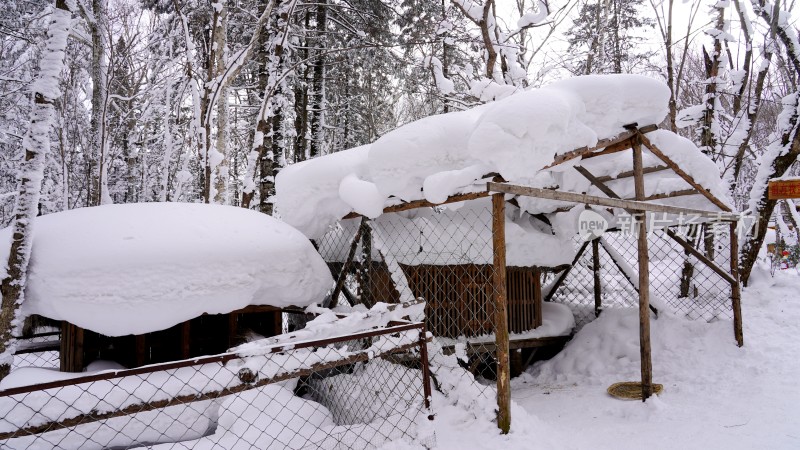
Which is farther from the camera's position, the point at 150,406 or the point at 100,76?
the point at 100,76

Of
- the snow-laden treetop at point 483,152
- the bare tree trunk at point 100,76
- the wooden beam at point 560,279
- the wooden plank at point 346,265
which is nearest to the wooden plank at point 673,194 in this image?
the snow-laden treetop at point 483,152

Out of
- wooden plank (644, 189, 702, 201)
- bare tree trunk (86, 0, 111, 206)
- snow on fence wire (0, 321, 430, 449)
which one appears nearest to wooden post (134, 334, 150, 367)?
snow on fence wire (0, 321, 430, 449)

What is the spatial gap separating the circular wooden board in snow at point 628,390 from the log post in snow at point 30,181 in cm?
631

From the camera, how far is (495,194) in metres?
4.40

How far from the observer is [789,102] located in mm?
8602

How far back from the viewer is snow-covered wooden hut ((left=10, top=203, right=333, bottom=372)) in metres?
4.03

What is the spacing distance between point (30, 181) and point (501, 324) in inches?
173

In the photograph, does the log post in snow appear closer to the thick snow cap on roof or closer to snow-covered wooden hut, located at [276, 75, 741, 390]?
the thick snow cap on roof

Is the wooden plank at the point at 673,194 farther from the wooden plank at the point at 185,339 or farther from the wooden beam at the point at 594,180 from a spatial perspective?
the wooden plank at the point at 185,339

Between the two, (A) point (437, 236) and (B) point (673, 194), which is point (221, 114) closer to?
(A) point (437, 236)

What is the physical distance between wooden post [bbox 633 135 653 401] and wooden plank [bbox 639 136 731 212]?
0.53ft

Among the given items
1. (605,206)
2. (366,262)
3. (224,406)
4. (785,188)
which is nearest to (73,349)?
(224,406)

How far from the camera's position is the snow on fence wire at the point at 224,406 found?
302 centimetres

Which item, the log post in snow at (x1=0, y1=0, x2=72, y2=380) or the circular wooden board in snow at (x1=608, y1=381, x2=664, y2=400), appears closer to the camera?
the log post in snow at (x1=0, y1=0, x2=72, y2=380)
